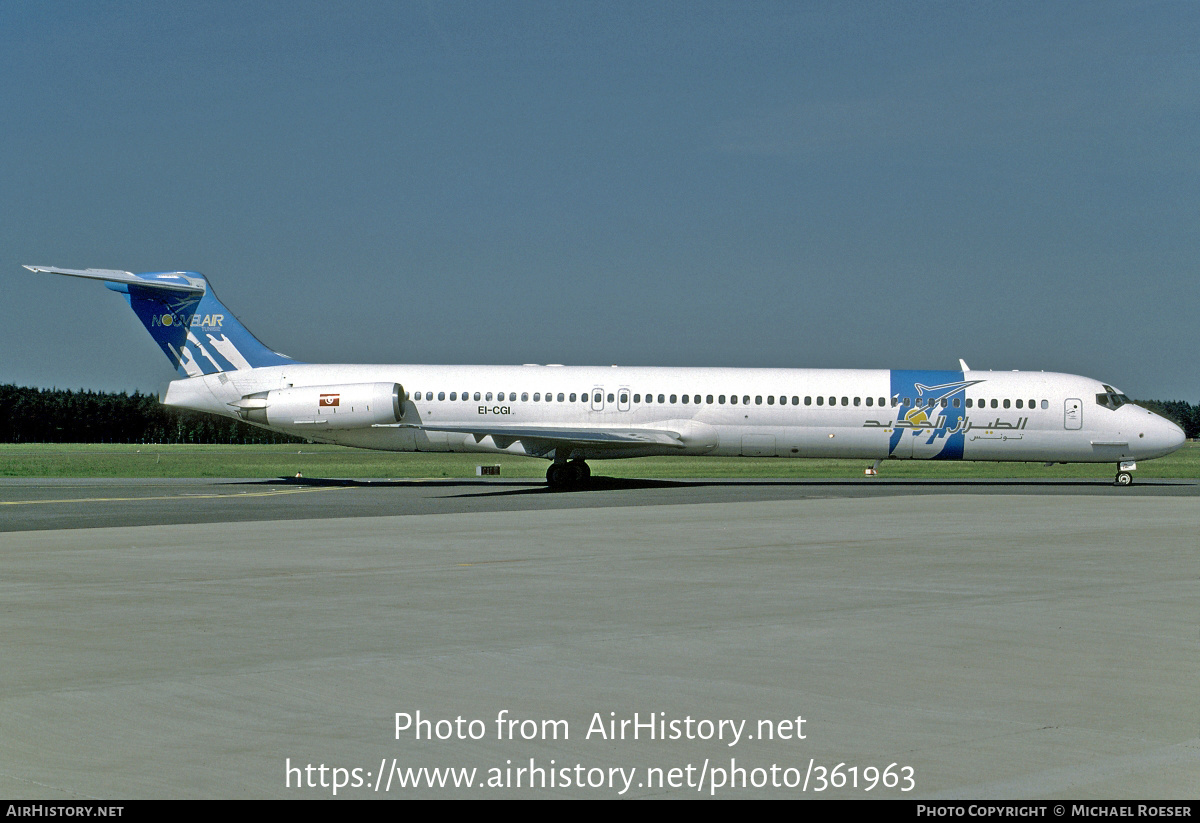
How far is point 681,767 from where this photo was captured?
603cm

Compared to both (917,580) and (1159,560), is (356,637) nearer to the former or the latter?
(917,580)

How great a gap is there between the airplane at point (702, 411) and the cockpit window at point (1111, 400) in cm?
5

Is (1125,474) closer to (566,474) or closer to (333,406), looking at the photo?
(566,474)

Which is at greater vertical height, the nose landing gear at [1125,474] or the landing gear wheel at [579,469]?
the nose landing gear at [1125,474]

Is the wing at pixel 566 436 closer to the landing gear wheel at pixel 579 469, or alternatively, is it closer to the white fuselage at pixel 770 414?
the white fuselage at pixel 770 414

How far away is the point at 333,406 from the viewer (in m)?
35.9

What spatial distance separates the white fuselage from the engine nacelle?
5.2 inches

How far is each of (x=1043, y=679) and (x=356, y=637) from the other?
5239 millimetres

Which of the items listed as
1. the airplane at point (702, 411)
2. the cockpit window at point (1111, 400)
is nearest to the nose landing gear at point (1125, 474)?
the airplane at point (702, 411)

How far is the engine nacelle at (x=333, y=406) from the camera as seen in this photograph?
3581cm

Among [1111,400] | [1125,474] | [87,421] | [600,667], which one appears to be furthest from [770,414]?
[87,421]

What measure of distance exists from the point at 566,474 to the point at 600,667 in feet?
90.6

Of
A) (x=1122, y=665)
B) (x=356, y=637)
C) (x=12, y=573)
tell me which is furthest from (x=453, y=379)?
(x=1122, y=665)

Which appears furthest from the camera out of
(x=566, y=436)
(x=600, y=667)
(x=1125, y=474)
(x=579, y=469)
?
(x=1125, y=474)
